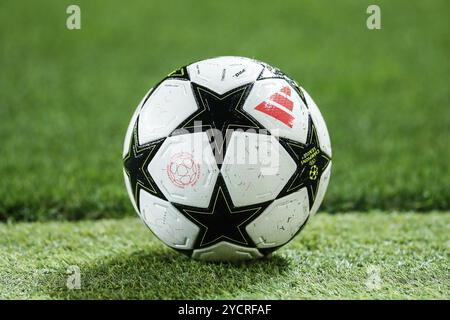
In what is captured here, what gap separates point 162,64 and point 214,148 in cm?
621

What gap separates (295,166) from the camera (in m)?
3.36

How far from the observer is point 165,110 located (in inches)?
133

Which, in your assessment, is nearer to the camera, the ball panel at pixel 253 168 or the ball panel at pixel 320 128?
the ball panel at pixel 253 168

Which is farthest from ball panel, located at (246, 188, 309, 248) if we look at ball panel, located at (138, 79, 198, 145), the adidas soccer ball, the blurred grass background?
the blurred grass background

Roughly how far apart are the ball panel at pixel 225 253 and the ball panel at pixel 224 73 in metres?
0.77

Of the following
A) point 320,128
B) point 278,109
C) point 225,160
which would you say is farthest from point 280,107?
point 225,160

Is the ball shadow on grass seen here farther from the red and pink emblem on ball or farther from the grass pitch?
the red and pink emblem on ball

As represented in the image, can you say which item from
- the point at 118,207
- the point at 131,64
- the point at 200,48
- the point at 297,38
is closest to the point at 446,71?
the point at 297,38

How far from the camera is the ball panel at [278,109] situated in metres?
3.32

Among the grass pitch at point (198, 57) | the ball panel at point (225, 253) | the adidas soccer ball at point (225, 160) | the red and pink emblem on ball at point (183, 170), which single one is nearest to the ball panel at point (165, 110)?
the adidas soccer ball at point (225, 160)

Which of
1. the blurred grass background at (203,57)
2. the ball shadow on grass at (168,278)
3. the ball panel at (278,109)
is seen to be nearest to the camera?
the ball shadow on grass at (168,278)

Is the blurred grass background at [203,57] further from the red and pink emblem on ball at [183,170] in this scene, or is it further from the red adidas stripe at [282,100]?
the red adidas stripe at [282,100]
